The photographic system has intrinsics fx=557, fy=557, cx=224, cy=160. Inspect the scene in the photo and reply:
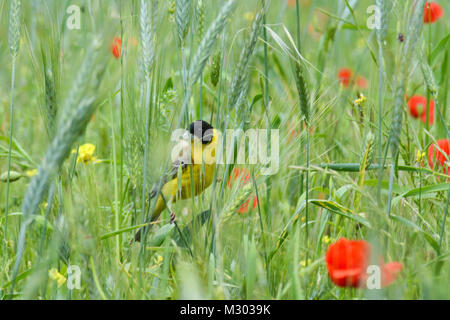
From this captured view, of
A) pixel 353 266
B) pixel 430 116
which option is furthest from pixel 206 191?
pixel 430 116

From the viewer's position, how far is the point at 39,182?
2.45 ft

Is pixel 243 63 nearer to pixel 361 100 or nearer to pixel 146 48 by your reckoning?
pixel 146 48

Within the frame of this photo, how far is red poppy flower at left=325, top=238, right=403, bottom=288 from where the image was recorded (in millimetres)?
934

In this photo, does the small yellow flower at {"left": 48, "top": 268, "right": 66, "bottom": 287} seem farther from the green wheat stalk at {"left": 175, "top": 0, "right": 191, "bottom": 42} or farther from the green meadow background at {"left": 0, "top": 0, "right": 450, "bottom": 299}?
the green wheat stalk at {"left": 175, "top": 0, "right": 191, "bottom": 42}

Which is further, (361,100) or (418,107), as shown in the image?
(418,107)

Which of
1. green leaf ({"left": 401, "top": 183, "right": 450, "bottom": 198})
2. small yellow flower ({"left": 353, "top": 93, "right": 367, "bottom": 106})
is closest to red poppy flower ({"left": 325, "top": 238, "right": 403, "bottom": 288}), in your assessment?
green leaf ({"left": 401, "top": 183, "right": 450, "bottom": 198})

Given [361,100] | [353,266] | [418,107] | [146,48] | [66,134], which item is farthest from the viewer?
[418,107]

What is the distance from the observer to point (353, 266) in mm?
941

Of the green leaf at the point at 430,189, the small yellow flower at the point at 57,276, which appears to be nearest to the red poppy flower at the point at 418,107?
the green leaf at the point at 430,189

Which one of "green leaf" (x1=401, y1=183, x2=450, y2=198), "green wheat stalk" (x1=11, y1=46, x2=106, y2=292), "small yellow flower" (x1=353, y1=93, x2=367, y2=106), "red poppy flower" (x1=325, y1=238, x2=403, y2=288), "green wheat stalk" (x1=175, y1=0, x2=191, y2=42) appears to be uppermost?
"green wheat stalk" (x1=175, y1=0, x2=191, y2=42)

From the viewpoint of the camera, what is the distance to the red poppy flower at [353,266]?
3.06 feet

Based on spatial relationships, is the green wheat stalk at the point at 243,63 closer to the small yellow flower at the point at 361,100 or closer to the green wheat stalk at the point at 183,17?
the green wheat stalk at the point at 183,17

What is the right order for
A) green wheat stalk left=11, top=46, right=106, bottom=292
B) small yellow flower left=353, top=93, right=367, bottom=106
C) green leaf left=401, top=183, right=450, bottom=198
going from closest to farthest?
green wheat stalk left=11, top=46, right=106, bottom=292 → green leaf left=401, top=183, right=450, bottom=198 → small yellow flower left=353, top=93, right=367, bottom=106
